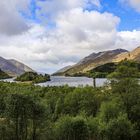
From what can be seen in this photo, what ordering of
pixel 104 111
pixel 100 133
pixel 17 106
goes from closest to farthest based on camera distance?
pixel 17 106 < pixel 100 133 < pixel 104 111

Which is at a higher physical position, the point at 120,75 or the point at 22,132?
the point at 120,75

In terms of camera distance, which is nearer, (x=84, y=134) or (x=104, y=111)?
(x=84, y=134)

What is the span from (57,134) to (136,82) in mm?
27865

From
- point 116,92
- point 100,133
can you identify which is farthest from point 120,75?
point 100,133

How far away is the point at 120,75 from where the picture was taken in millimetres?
100062

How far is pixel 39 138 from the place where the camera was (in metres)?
88.4

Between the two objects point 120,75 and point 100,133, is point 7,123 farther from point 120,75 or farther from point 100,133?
point 120,75

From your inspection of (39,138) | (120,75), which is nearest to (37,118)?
(39,138)

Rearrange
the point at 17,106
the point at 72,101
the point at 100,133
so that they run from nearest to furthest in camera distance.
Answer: the point at 17,106 < the point at 100,133 < the point at 72,101

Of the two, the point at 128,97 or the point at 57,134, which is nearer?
the point at 57,134

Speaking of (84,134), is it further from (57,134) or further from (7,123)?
(7,123)

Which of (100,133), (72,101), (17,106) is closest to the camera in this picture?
(17,106)

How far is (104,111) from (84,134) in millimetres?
14231

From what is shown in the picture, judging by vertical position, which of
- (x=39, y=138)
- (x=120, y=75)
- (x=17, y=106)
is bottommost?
(x=39, y=138)
